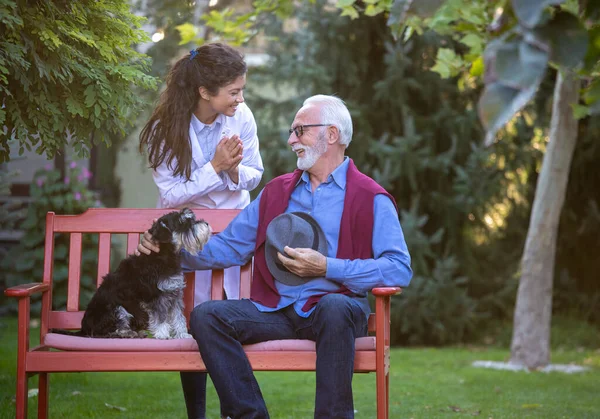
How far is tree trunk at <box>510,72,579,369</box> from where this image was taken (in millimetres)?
7879

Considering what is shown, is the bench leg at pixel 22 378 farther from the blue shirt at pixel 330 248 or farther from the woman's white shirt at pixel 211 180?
the woman's white shirt at pixel 211 180

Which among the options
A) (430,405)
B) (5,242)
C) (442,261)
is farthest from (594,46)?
(5,242)

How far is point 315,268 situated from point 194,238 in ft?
2.21

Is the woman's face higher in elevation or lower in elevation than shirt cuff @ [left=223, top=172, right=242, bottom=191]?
higher

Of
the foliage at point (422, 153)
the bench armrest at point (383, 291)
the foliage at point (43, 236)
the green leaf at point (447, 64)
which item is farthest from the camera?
the foliage at point (43, 236)

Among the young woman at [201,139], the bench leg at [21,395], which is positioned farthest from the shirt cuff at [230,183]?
the bench leg at [21,395]

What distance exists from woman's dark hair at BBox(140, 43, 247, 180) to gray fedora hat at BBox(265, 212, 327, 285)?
71cm

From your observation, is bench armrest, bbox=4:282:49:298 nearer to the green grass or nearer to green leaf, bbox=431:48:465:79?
the green grass

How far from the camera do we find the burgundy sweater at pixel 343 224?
4.14 m

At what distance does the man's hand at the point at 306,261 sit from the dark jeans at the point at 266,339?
0.58 feet

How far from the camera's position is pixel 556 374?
763 cm

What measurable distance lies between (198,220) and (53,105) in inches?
37.2

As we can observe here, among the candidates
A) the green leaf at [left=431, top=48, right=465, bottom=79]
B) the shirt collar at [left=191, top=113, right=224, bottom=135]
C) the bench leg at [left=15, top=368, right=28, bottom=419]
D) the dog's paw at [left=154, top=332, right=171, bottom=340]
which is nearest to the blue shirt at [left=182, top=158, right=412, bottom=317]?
the dog's paw at [left=154, top=332, right=171, bottom=340]

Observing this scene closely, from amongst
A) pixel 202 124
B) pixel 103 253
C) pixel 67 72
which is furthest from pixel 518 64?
pixel 103 253
